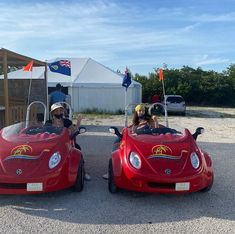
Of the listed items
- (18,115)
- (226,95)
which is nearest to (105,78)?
(18,115)

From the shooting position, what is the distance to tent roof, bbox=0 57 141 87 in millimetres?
26466

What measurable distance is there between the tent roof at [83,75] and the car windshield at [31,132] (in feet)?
62.7

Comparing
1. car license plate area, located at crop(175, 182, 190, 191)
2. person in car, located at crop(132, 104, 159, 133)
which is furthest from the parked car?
car license plate area, located at crop(175, 182, 190, 191)

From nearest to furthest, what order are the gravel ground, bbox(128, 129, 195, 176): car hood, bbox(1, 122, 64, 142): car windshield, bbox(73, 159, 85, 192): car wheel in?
the gravel ground
bbox(128, 129, 195, 176): car hood
bbox(73, 159, 85, 192): car wheel
bbox(1, 122, 64, 142): car windshield

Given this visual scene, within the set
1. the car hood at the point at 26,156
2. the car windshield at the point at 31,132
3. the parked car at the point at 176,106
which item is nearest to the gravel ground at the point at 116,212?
the car hood at the point at 26,156

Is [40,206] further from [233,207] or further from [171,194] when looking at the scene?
[233,207]

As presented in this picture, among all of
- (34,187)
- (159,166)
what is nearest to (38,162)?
(34,187)

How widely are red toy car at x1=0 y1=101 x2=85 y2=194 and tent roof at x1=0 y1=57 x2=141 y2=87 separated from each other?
1955 cm

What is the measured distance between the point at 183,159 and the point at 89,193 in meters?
1.51

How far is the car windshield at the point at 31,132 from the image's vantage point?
6.07 m

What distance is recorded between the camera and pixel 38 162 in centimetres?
546

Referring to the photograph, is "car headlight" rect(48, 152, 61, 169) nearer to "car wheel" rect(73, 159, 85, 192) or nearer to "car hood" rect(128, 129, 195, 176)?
"car wheel" rect(73, 159, 85, 192)

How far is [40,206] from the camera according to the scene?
5.35 metres

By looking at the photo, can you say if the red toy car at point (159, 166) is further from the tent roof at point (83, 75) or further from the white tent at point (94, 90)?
the white tent at point (94, 90)
